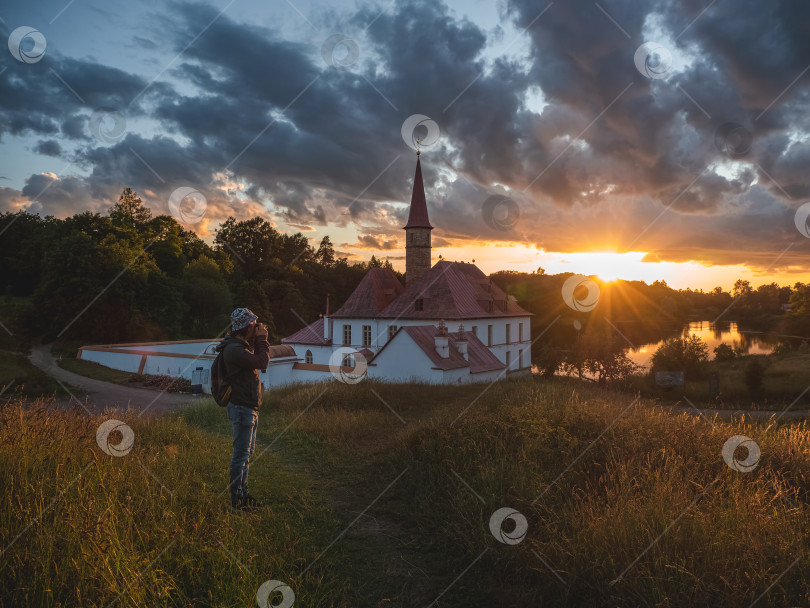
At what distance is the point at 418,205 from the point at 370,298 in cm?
1075

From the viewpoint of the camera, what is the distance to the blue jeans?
210 inches

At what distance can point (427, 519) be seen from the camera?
5.43 m

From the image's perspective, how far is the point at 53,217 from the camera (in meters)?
62.7

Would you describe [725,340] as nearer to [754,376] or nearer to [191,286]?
[754,376]

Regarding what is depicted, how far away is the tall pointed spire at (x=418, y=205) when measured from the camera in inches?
1797

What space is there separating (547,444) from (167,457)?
5.05 meters

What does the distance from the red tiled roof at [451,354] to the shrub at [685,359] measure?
17.7 m

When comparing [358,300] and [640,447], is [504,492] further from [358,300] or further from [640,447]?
[358,300]

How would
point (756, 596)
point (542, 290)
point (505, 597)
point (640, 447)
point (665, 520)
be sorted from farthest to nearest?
point (542, 290) → point (640, 447) → point (665, 520) → point (505, 597) → point (756, 596)

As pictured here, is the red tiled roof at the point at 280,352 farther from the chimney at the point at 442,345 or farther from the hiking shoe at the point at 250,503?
the hiking shoe at the point at 250,503

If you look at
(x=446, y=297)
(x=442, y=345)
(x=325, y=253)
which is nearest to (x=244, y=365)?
(x=442, y=345)

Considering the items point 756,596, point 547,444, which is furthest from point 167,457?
point 756,596

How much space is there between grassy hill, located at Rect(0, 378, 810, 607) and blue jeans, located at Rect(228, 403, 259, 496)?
13.8 inches

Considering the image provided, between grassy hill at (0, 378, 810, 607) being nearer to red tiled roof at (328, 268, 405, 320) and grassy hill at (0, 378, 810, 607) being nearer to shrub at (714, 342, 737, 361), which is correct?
red tiled roof at (328, 268, 405, 320)
